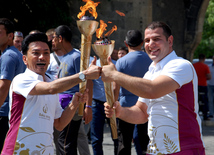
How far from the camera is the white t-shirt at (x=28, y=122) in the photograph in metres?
3.31

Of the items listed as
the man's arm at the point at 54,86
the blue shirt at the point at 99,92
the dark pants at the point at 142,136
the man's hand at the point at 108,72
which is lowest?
the dark pants at the point at 142,136

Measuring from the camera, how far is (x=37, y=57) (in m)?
3.58

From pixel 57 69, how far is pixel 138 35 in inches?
51.7

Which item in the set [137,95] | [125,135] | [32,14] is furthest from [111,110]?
[32,14]

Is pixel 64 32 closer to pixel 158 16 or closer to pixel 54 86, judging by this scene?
pixel 54 86

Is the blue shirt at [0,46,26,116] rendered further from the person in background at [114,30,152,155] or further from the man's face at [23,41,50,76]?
the person in background at [114,30,152,155]

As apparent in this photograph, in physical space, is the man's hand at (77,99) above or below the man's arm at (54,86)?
below

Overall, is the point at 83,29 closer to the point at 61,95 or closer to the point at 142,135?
the point at 61,95

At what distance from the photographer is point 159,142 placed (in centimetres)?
325

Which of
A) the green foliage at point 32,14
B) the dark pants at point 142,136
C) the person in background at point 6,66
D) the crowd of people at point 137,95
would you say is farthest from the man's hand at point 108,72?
the green foliage at point 32,14

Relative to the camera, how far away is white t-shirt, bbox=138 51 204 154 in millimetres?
3193

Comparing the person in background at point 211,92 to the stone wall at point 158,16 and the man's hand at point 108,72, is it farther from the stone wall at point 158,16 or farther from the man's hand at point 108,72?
the man's hand at point 108,72

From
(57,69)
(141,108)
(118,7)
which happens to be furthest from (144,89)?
(118,7)

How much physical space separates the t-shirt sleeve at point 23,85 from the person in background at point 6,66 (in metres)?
1.01
